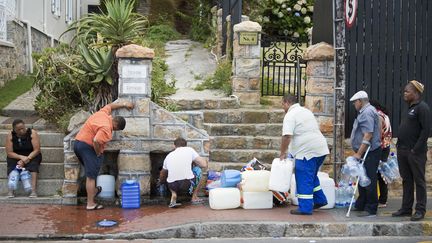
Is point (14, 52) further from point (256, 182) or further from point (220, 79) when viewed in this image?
point (256, 182)

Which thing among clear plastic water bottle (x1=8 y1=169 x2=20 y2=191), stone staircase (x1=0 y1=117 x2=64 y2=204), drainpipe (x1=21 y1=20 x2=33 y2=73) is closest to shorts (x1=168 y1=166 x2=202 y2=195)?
stone staircase (x1=0 y1=117 x2=64 y2=204)

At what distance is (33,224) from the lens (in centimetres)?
892

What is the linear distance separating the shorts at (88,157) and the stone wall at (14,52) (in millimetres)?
6648

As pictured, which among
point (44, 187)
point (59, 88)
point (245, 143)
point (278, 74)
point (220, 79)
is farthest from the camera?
point (220, 79)

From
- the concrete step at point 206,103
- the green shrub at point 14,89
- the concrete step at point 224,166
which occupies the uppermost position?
the green shrub at point 14,89

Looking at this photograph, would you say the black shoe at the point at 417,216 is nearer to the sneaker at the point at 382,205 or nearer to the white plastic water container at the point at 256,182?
the sneaker at the point at 382,205

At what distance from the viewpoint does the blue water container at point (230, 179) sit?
A: 396 inches

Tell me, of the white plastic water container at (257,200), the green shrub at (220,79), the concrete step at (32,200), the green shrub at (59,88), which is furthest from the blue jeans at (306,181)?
the green shrub at (220,79)

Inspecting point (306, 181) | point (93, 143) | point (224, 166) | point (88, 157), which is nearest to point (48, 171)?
point (88, 157)

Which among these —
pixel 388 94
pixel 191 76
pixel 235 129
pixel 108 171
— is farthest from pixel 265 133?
pixel 191 76

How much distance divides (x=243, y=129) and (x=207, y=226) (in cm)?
394

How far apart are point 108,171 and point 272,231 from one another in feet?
11.5

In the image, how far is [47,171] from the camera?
430 inches

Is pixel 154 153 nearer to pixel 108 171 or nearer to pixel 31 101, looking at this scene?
pixel 108 171
